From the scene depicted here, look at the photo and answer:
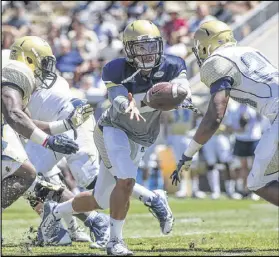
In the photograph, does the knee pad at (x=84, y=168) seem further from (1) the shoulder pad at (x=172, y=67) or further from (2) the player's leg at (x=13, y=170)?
(1) the shoulder pad at (x=172, y=67)

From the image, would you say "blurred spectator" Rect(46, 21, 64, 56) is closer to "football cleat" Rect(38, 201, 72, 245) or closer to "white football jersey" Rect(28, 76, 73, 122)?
"white football jersey" Rect(28, 76, 73, 122)

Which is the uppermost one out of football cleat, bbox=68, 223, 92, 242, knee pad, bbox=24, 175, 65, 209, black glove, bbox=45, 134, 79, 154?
black glove, bbox=45, 134, 79, 154

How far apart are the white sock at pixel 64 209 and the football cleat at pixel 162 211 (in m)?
0.52

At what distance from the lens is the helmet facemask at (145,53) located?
618cm

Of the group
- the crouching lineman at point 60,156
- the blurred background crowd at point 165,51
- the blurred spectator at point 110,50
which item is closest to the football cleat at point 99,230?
the crouching lineman at point 60,156

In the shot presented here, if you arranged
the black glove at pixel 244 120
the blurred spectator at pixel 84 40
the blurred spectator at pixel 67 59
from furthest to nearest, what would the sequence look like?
1. the blurred spectator at pixel 84 40
2. the blurred spectator at pixel 67 59
3. the black glove at pixel 244 120

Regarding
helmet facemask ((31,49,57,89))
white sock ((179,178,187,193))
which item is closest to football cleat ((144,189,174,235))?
helmet facemask ((31,49,57,89))

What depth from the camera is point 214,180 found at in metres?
13.4

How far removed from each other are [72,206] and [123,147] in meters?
0.75

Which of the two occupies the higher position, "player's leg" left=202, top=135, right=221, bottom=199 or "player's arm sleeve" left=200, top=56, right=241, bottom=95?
"player's arm sleeve" left=200, top=56, right=241, bottom=95

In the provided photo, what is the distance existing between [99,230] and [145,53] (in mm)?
1381

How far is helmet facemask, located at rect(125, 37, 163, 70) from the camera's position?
618 centimetres

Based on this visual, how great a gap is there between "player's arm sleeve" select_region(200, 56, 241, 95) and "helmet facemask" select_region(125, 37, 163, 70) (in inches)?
16.8

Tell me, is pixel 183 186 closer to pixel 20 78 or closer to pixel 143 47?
pixel 143 47
